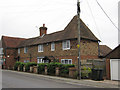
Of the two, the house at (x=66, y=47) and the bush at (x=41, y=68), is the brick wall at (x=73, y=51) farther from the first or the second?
the bush at (x=41, y=68)

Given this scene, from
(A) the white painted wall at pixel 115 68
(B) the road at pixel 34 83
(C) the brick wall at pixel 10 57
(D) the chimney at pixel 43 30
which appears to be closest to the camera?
(B) the road at pixel 34 83

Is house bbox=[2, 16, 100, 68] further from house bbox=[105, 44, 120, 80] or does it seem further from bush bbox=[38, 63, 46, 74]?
house bbox=[105, 44, 120, 80]

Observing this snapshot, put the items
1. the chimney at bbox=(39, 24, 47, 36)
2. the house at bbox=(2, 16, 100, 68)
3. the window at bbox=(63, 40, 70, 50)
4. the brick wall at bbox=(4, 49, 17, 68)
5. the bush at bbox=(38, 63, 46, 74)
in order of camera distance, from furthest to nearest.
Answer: the brick wall at bbox=(4, 49, 17, 68)
the chimney at bbox=(39, 24, 47, 36)
the window at bbox=(63, 40, 70, 50)
the bush at bbox=(38, 63, 46, 74)
the house at bbox=(2, 16, 100, 68)

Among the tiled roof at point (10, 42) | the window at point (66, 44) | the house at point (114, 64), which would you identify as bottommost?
the house at point (114, 64)

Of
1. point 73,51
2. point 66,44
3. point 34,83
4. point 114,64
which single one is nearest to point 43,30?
point 66,44

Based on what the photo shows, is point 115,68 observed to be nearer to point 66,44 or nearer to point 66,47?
point 66,47

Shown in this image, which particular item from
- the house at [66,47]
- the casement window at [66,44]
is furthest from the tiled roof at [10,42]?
the casement window at [66,44]

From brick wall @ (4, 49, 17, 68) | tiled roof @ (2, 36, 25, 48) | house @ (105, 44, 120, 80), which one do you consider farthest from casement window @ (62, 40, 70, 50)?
tiled roof @ (2, 36, 25, 48)

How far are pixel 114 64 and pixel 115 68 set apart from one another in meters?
0.45

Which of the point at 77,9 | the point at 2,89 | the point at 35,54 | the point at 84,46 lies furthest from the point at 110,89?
the point at 35,54

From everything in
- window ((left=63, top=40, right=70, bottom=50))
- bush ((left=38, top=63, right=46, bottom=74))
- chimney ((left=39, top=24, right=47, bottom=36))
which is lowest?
bush ((left=38, top=63, right=46, bottom=74))

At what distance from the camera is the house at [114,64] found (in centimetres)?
1579

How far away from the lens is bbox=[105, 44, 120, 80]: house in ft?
51.8

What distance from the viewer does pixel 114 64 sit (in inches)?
635
